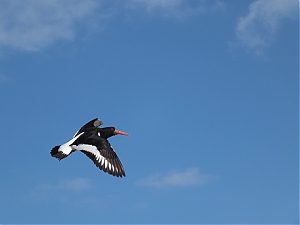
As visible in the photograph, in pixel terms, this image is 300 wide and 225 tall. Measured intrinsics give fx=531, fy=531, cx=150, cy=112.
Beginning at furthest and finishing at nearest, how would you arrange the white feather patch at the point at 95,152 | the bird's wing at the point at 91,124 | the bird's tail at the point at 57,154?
the bird's wing at the point at 91,124, the white feather patch at the point at 95,152, the bird's tail at the point at 57,154

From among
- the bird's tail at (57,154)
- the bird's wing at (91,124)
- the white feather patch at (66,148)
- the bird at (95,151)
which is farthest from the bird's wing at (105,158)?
the bird's wing at (91,124)

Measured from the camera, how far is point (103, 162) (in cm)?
1927

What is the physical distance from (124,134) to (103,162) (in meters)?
3.28

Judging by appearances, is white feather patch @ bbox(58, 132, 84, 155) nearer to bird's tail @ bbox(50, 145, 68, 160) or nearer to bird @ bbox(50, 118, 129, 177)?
bird @ bbox(50, 118, 129, 177)

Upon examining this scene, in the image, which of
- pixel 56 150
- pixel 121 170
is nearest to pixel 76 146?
pixel 56 150

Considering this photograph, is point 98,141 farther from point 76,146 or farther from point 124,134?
point 124,134

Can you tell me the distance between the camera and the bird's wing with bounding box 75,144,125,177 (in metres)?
19.1

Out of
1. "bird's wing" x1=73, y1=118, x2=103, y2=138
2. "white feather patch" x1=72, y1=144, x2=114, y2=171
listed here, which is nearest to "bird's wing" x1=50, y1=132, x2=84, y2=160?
"white feather patch" x1=72, y1=144, x2=114, y2=171

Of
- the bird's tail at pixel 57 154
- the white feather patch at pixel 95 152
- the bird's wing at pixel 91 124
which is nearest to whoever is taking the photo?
the bird's tail at pixel 57 154

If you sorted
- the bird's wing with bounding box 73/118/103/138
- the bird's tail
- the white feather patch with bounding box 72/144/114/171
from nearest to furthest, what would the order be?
1. the bird's tail
2. the white feather patch with bounding box 72/144/114/171
3. the bird's wing with bounding box 73/118/103/138

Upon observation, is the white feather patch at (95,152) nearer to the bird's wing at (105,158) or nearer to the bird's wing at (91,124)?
the bird's wing at (105,158)

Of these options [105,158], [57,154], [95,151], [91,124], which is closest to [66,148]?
[57,154]

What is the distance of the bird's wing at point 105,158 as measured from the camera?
1906cm

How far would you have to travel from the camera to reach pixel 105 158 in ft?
63.6
